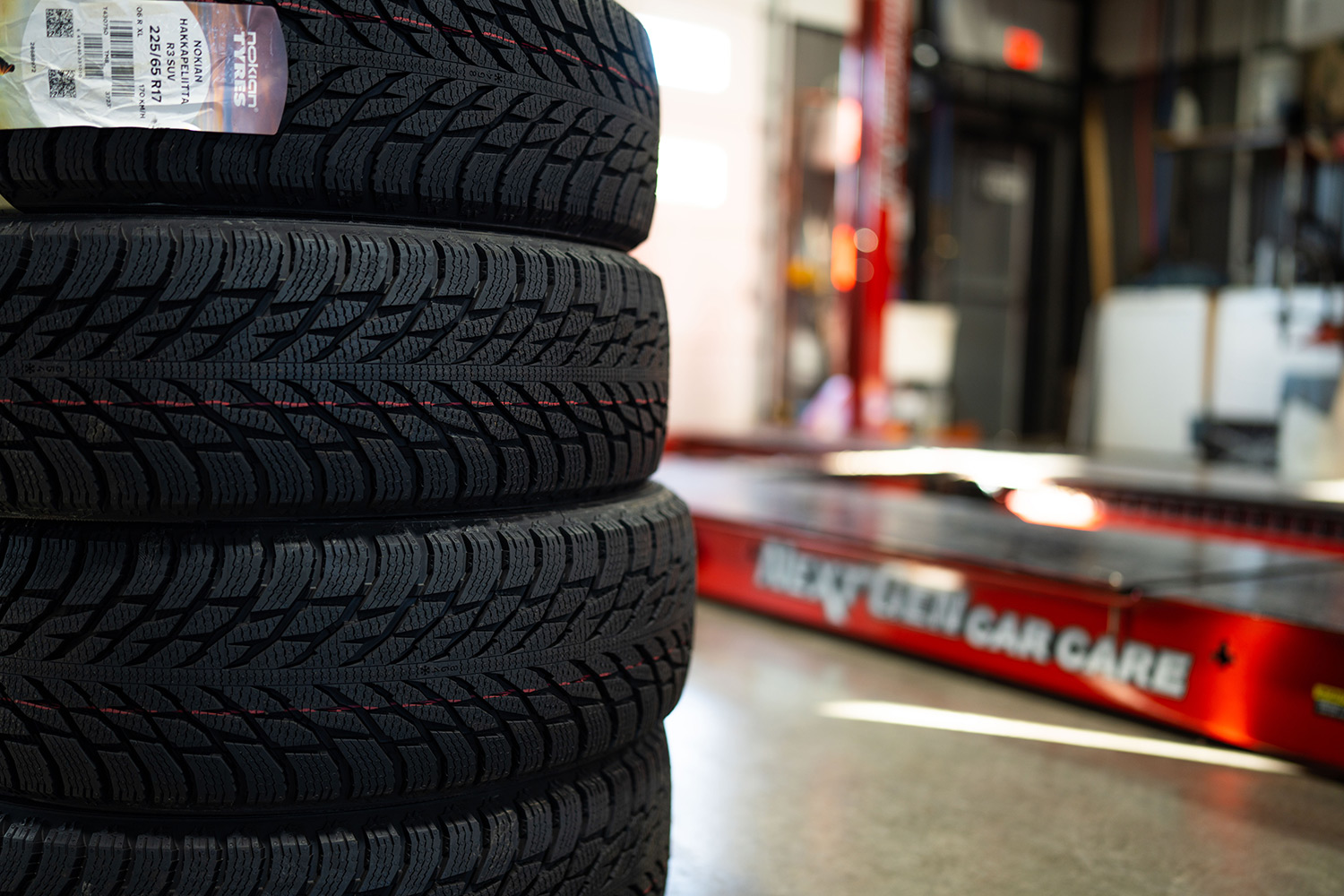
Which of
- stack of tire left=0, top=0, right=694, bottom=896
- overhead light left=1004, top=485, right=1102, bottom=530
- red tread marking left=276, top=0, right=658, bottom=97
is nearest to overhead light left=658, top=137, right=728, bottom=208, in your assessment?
overhead light left=1004, top=485, right=1102, bottom=530

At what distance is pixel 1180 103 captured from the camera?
8641 millimetres

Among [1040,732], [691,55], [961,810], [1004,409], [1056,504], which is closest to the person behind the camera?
[961,810]

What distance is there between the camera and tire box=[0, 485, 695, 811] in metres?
0.91

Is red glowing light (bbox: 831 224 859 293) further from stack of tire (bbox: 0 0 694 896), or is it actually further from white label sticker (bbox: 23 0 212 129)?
white label sticker (bbox: 23 0 212 129)

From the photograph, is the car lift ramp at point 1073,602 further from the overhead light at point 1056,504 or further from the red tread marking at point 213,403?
the red tread marking at point 213,403

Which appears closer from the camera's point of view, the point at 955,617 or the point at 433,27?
the point at 433,27

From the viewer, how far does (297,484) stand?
91 cm

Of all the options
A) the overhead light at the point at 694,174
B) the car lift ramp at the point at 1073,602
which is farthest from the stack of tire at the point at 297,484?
the overhead light at the point at 694,174

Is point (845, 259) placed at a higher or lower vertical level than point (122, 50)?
higher

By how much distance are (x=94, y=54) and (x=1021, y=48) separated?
967 cm

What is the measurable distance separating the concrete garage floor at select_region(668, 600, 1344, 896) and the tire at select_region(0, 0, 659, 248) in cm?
85

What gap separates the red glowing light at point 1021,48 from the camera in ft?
31.0

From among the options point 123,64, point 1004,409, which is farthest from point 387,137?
point 1004,409

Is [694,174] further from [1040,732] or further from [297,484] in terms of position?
[297,484]
